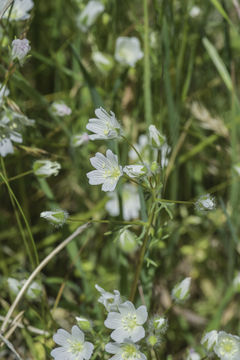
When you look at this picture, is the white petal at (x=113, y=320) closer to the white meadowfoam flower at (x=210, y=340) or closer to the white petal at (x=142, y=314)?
the white petal at (x=142, y=314)

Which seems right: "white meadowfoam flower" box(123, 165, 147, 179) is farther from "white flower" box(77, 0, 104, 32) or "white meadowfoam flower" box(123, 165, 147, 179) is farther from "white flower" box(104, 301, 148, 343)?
"white flower" box(77, 0, 104, 32)

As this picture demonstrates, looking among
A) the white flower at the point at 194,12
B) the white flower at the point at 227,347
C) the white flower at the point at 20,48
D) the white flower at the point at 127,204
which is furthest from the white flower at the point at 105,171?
the white flower at the point at 194,12

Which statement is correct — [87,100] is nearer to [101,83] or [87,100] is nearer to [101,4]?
[101,83]

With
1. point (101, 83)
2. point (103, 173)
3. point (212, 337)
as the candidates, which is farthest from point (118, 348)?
point (101, 83)

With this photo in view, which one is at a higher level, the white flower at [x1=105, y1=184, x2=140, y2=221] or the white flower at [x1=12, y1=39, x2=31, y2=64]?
the white flower at [x1=12, y1=39, x2=31, y2=64]

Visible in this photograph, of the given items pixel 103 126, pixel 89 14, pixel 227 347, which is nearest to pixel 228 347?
pixel 227 347

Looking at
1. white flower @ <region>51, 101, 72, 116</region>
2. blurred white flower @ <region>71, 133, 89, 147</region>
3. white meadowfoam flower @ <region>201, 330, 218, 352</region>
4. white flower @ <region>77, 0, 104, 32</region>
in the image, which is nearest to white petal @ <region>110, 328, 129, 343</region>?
white meadowfoam flower @ <region>201, 330, 218, 352</region>
